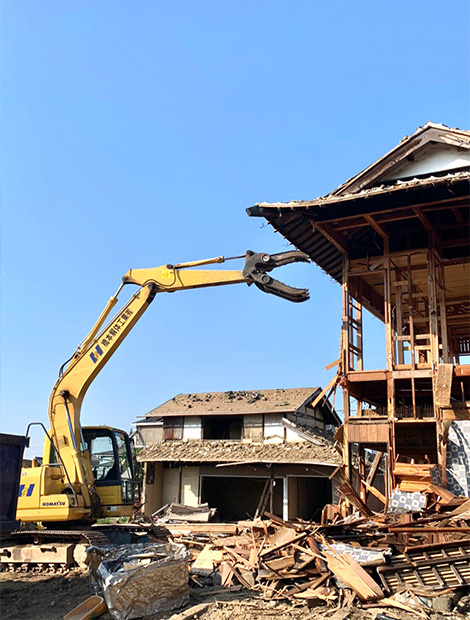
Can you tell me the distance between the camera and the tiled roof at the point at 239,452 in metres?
25.8

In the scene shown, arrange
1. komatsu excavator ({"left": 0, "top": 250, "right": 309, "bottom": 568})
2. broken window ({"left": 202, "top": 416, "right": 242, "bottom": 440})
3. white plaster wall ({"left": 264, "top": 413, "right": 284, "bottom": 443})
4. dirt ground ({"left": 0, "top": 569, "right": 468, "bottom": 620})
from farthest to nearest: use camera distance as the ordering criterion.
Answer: broken window ({"left": 202, "top": 416, "right": 242, "bottom": 440})
white plaster wall ({"left": 264, "top": 413, "right": 284, "bottom": 443})
komatsu excavator ({"left": 0, "top": 250, "right": 309, "bottom": 568})
dirt ground ({"left": 0, "top": 569, "right": 468, "bottom": 620})

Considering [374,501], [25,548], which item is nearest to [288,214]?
[25,548]

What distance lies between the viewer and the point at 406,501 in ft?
39.8

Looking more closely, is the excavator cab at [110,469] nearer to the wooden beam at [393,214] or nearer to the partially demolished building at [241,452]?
the wooden beam at [393,214]

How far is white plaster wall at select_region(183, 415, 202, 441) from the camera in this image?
31.4m

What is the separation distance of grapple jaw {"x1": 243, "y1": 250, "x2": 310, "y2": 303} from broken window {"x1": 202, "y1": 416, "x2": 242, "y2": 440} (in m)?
19.3

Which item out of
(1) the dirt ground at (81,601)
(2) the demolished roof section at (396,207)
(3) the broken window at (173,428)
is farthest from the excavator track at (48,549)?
(3) the broken window at (173,428)

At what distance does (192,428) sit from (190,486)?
3551 millimetres

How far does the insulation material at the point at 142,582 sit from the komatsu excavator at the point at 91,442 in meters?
2.33


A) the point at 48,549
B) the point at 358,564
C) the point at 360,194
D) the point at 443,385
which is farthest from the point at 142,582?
the point at 360,194

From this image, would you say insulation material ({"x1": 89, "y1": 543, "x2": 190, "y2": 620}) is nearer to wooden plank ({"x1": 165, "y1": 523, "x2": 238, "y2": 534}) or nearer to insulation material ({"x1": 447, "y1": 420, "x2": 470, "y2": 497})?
wooden plank ({"x1": 165, "y1": 523, "x2": 238, "y2": 534})

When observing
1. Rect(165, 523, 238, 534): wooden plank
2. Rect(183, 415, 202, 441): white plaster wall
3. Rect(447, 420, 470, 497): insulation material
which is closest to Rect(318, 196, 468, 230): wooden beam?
Rect(447, 420, 470, 497): insulation material

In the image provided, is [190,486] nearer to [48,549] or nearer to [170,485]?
[170,485]

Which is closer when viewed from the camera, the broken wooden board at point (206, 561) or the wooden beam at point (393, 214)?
the broken wooden board at point (206, 561)
